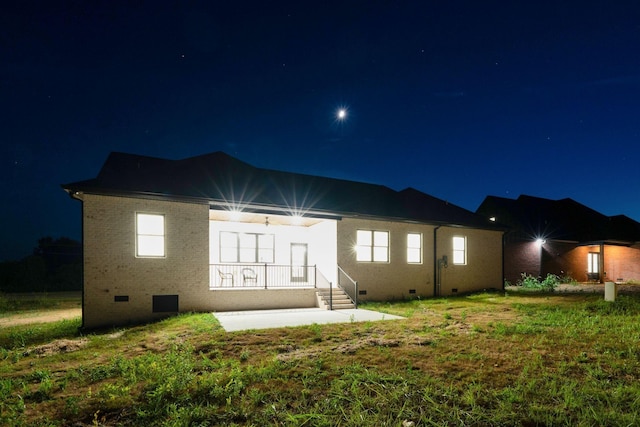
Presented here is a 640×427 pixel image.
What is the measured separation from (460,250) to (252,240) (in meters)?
10.2

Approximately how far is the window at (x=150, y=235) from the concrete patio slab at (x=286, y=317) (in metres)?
2.77

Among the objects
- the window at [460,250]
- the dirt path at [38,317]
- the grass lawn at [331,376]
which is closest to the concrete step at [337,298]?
the grass lawn at [331,376]

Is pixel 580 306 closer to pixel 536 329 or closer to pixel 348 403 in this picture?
pixel 536 329

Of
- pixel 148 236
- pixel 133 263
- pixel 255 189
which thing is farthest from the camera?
pixel 255 189

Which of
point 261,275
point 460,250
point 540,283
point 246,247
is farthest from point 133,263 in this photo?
point 540,283

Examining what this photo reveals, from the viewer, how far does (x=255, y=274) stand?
1394 cm

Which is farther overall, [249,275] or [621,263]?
[621,263]

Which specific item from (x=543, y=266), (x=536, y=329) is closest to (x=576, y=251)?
(x=543, y=266)

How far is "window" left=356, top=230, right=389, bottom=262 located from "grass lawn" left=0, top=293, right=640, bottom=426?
574 centimetres

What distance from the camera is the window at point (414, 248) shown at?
48.8 feet

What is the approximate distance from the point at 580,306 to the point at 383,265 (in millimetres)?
6658

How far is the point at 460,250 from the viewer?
53.5 ft

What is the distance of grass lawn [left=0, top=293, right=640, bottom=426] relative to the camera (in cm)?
367

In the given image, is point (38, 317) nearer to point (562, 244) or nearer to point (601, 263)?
point (562, 244)
